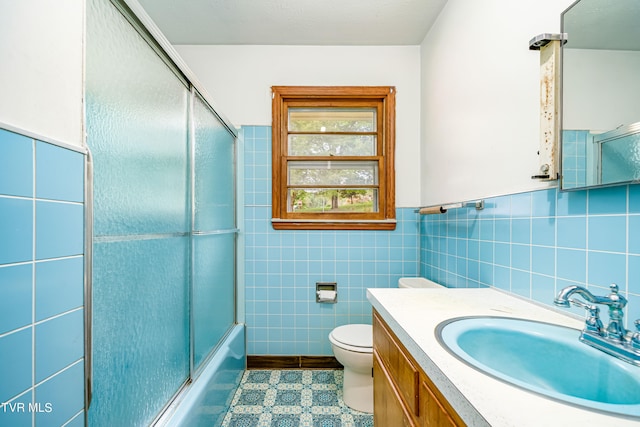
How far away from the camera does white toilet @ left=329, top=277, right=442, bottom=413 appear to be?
1588mm

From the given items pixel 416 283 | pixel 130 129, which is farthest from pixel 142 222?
pixel 416 283

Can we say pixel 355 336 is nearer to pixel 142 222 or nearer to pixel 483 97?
pixel 142 222

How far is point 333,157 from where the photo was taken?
2.22 m

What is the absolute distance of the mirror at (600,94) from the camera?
737mm

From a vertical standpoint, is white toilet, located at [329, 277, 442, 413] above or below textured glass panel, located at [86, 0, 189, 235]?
below

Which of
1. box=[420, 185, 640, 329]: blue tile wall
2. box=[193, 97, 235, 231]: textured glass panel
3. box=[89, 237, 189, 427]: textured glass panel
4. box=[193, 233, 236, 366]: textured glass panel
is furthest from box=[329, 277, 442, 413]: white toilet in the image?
box=[193, 97, 235, 231]: textured glass panel

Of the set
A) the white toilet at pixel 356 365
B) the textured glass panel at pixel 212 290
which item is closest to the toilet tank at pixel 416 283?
the white toilet at pixel 356 365

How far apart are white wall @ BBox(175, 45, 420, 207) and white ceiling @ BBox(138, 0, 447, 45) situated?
0.20 feet

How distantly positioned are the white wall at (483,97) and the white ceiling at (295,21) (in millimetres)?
200

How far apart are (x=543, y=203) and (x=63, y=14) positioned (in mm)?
1492

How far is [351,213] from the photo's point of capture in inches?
87.4

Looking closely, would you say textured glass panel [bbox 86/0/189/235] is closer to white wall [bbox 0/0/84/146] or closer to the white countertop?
white wall [bbox 0/0/84/146]

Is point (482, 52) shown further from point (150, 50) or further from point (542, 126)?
point (150, 50)

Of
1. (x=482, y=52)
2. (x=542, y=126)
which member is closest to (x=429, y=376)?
(x=542, y=126)
